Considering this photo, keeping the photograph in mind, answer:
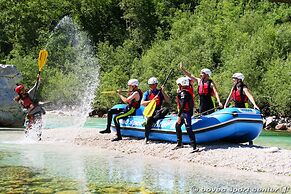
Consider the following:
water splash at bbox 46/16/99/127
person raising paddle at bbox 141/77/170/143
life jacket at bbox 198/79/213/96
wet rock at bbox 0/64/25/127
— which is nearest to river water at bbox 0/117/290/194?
person raising paddle at bbox 141/77/170/143

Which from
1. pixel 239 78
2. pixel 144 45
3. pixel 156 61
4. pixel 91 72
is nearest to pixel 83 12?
pixel 144 45

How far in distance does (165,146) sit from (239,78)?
6.75ft

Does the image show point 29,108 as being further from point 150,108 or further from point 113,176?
point 113,176

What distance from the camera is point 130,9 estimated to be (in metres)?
49.0

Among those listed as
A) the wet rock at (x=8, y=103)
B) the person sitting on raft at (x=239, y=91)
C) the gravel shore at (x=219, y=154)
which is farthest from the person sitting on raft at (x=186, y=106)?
the wet rock at (x=8, y=103)

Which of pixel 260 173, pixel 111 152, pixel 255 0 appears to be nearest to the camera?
pixel 260 173

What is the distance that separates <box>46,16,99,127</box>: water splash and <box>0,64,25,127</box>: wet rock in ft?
38.7

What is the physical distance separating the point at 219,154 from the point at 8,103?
1024 centimetres

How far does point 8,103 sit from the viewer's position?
59.8 feet

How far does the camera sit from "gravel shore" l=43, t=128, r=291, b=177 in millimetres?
9005

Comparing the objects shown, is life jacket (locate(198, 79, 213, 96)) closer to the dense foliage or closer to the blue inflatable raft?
the blue inflatable raft

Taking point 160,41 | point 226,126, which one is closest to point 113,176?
point 226,126

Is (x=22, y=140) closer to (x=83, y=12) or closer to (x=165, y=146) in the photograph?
(x=165, y=146)

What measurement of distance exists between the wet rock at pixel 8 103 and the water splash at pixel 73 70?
38.7ft
